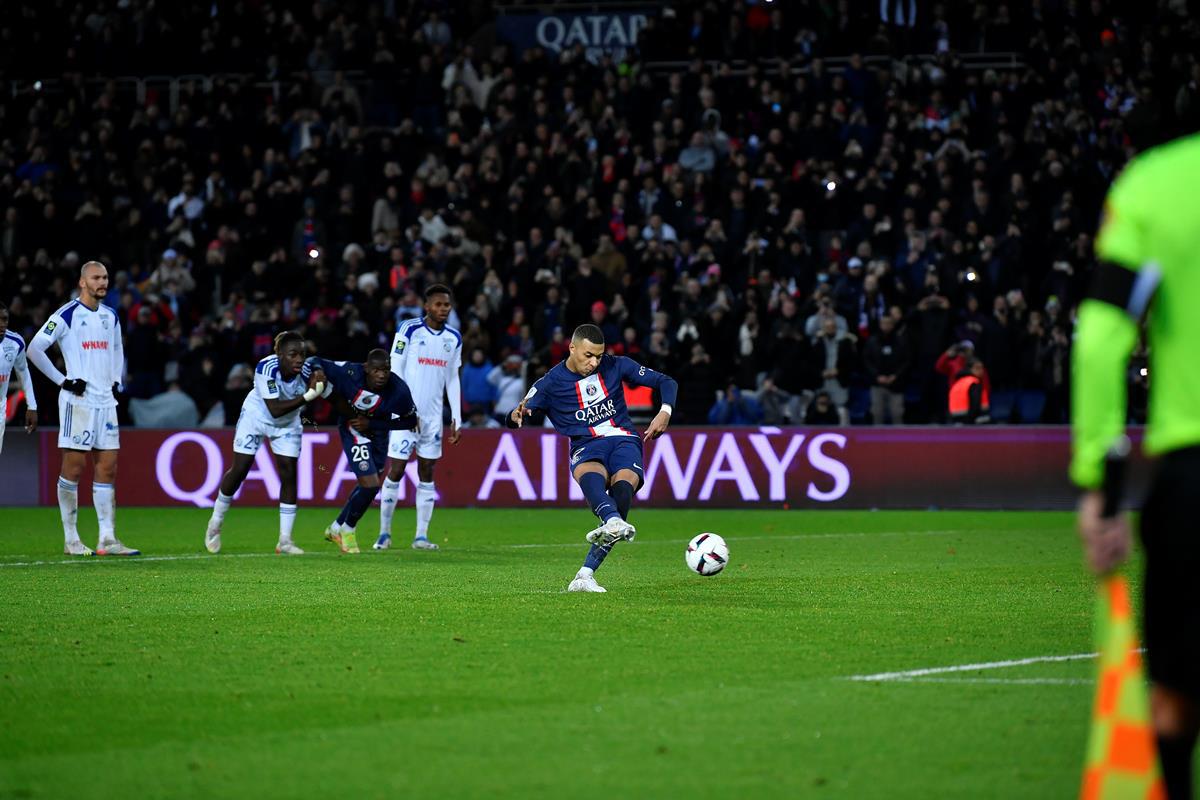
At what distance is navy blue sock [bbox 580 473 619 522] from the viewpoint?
1216cm

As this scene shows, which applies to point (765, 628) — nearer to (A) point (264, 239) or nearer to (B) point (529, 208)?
(B) point (529, 208)

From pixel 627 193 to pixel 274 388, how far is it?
12.1 m

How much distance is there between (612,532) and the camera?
11.7m

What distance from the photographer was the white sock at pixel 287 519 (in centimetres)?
1619

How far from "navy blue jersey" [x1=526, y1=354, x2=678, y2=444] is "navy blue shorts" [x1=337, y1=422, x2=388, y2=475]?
13.2 ft

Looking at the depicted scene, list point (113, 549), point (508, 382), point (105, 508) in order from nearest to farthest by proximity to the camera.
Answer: point (113, 549) → point (105, 508) → point (508, 382)

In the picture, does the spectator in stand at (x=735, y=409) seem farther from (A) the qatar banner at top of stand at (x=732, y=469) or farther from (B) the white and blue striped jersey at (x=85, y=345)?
(B) the white and blue striped jersey at (x=85, y=345)

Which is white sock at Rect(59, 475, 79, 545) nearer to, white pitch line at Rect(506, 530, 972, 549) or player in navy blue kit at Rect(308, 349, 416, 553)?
player in navy blue kit at Rect(308, 349, 416, 553)

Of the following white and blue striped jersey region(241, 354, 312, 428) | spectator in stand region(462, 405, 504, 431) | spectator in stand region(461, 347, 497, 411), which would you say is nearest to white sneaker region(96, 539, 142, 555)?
white and blue striped jersey region(241, 354, 312, 428)

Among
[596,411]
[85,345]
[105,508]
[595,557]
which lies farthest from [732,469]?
[595,557]

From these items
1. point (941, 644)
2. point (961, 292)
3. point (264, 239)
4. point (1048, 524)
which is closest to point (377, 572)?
point (941, 644)

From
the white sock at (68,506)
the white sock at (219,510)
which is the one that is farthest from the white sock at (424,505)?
the white sock at (68,506)

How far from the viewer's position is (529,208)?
1097 inches

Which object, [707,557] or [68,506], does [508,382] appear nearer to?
[68,506]
